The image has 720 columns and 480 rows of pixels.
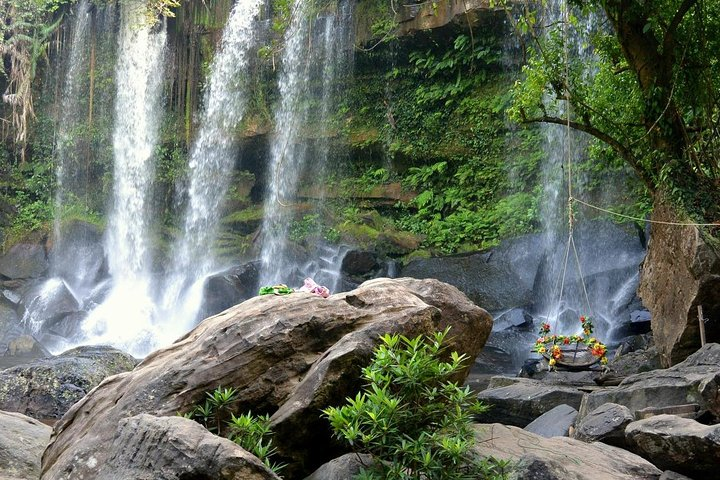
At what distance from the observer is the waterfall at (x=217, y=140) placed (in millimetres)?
20375

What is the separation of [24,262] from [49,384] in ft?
40.7

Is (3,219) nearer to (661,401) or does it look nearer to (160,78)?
(160,78)

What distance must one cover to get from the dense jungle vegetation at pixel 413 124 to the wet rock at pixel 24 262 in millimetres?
672

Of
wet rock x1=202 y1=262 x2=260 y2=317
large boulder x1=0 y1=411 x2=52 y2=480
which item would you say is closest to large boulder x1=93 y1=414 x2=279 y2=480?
large boulder x1=0 y1=411 x2=52 y2=480

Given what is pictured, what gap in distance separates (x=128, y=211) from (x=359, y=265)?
815 cm

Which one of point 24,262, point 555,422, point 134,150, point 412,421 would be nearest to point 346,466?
point 412,421

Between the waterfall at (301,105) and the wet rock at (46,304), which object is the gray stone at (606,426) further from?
the wet rock at (46,304)

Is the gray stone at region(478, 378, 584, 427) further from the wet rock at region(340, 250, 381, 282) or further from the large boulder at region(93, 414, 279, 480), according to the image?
the wet rock at region(340, 250, 381, 282)

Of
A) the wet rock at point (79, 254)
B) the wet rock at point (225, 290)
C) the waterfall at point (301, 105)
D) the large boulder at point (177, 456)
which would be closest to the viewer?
the large boulder at point (177, 456)

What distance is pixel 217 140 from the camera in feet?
68.5

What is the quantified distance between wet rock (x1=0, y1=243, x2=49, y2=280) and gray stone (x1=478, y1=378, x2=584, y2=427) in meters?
16.1

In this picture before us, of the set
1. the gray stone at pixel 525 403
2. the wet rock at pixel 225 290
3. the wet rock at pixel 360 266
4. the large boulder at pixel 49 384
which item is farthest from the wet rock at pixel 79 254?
the gray stone at pixel 525 403

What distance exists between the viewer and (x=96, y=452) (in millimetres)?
4562

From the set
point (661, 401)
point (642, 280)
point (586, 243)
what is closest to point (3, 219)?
point (586, 243)
